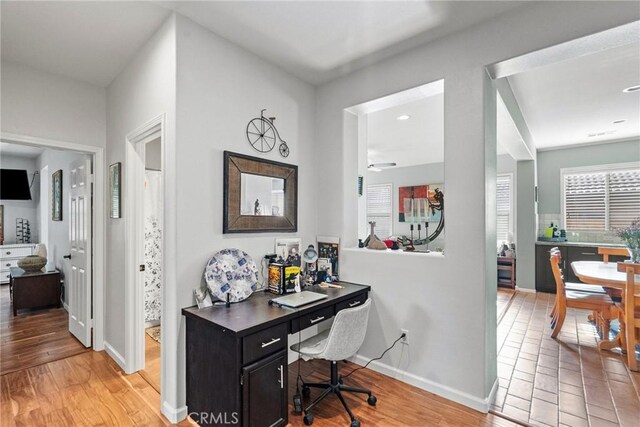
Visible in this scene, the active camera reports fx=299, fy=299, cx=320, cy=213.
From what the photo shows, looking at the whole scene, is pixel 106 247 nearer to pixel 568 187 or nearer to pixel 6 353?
pixel 6 353

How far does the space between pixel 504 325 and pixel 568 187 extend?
145 inches

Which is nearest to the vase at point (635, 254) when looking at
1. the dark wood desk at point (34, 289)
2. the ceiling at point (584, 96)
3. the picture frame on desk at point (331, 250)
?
the ceiling at point (584, 96)

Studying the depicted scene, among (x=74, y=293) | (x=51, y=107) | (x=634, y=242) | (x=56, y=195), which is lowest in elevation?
(x=74, y=293)

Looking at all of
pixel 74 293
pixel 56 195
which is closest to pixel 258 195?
pixel 74 293

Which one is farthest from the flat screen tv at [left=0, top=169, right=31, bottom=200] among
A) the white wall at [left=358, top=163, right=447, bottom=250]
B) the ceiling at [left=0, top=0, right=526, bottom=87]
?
the white wall at [left=358, top=163, right=447, bottom=250]

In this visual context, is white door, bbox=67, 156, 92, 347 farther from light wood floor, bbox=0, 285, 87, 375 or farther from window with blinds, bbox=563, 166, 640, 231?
window with blinds, bbox=563, 166, 640, 231

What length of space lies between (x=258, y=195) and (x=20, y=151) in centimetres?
593

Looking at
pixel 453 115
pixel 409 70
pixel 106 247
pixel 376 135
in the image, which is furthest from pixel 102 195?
pixel 376 135

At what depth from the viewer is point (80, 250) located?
128 inches

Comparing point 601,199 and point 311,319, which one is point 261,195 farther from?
point 601,199

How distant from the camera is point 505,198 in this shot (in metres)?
6.21

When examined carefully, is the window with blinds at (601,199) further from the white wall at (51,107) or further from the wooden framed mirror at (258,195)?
the white wall at (51,107)

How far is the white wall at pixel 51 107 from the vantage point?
2617mm

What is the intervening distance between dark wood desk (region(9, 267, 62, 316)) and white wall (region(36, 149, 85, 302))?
0.16m
